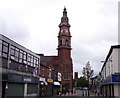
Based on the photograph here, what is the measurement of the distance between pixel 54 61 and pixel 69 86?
11.7m

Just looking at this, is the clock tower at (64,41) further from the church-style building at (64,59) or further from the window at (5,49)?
the window at (5,49)

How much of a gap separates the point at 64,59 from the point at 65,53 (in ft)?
8.04

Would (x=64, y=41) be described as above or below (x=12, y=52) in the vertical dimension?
above

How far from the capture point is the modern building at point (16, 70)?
117 ft

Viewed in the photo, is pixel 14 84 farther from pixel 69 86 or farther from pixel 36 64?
pixel 69 86

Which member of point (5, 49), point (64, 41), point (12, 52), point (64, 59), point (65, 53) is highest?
point (64, 41)

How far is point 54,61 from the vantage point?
111 metres

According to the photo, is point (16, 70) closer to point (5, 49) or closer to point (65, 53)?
point (5, 49)

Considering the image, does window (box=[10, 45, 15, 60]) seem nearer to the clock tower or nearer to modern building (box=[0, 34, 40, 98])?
modern building (box=[0, 34, 40, 98])

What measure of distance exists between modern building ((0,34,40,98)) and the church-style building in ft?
181

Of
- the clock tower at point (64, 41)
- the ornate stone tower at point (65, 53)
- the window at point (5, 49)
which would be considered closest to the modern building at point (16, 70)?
the window at point (5, 49)

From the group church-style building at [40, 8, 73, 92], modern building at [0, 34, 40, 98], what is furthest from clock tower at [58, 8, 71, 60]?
modern building at [0, 34, 40, 98]

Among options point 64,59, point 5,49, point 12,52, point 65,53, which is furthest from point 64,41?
point 5,49

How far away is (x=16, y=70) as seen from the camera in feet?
135
